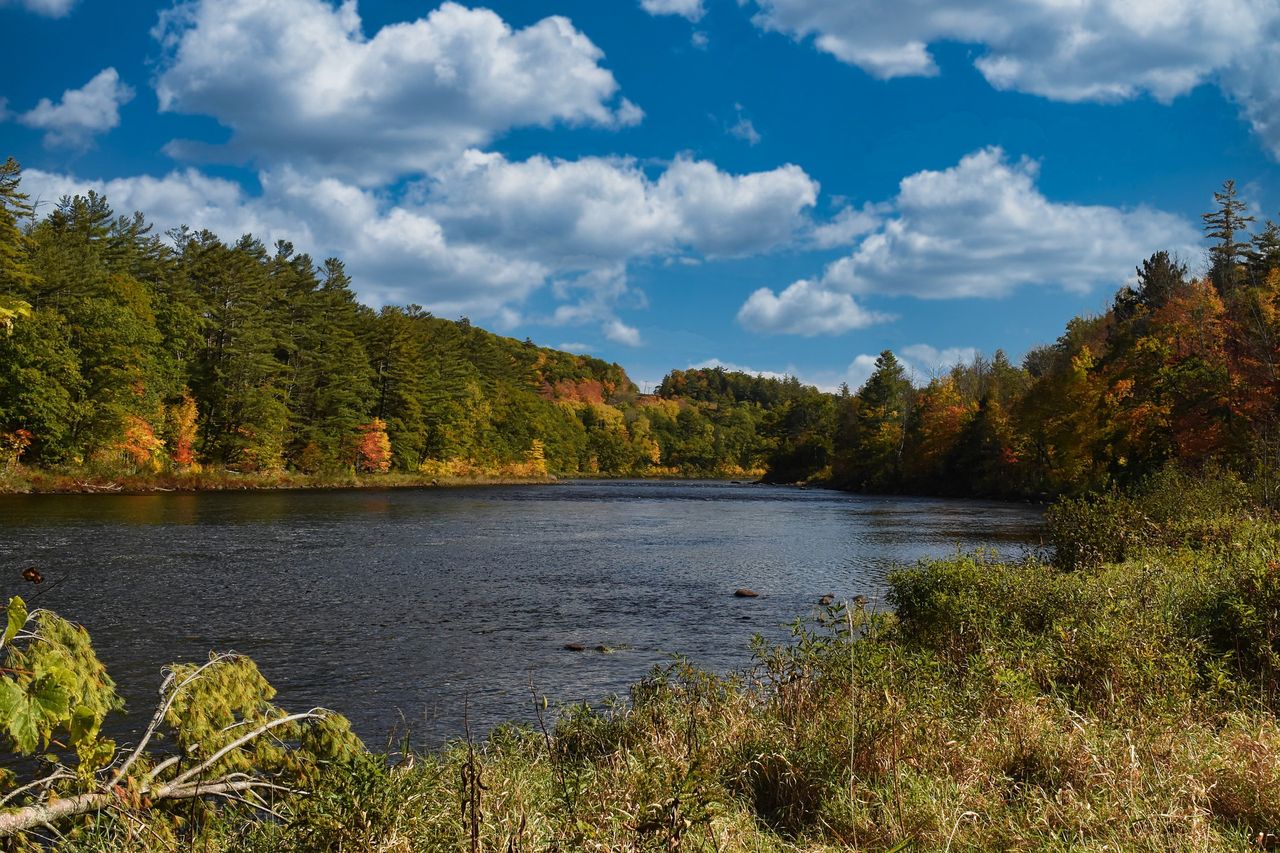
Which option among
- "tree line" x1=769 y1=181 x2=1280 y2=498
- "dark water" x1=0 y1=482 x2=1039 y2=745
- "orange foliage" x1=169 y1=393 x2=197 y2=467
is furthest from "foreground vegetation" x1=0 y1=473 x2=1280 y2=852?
"orange foliage" x1=169 y1=393 x2=197 y2=467

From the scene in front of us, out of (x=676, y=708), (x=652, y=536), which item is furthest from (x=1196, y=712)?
(x=652, y=536)

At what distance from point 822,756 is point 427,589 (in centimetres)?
1836

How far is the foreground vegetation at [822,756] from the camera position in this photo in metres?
5.55

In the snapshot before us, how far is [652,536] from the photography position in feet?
138

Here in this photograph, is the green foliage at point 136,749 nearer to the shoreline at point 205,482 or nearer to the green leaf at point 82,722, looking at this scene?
the green leaf at point 82,722

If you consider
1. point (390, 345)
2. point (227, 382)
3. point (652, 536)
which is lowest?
point (652, 536)

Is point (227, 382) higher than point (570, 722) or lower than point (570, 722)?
higher

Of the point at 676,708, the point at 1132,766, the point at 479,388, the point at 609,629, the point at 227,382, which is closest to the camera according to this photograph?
the point at 1132,766

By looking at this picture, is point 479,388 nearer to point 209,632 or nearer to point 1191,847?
point 209,632

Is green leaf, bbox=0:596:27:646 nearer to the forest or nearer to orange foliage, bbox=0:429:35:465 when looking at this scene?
the forest

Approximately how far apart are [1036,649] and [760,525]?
3768 centimetres

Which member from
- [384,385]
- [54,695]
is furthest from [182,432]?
[54,695]

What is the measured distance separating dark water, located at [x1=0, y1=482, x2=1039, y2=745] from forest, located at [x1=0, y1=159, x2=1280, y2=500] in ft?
29.7

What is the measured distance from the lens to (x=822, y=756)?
25.2 ft
